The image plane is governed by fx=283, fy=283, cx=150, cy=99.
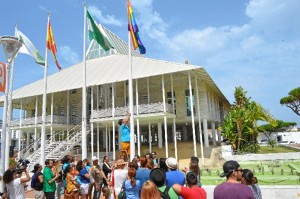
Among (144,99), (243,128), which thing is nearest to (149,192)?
(243,128)

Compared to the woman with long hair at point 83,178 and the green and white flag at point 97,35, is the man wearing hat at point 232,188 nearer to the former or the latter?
the woman with long hair at point 83,178

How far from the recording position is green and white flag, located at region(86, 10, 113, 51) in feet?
47.9

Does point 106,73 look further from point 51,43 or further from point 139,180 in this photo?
point 139,180

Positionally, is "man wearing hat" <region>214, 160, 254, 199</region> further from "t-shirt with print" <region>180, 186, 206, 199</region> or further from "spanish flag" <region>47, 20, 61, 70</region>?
"spanish flag" <region>47, 20, 61, 70</region>

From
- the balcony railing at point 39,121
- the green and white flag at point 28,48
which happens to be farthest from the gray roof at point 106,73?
the green and white flag at point 28,48

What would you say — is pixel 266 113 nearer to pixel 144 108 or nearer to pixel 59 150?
pixel 144 108

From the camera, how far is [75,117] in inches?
1091

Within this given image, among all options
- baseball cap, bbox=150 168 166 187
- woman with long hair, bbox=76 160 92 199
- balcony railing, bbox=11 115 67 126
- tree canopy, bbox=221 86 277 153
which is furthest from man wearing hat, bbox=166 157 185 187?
balcony railing, bbox=11 115 67 126

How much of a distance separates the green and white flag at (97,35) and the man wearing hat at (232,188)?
11783mm

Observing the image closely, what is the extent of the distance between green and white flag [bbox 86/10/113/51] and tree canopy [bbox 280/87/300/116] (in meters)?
48.4

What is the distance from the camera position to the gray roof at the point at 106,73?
20728mm

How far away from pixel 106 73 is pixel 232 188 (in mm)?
21064

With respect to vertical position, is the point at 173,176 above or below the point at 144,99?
below

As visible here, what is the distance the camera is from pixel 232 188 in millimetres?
3436
